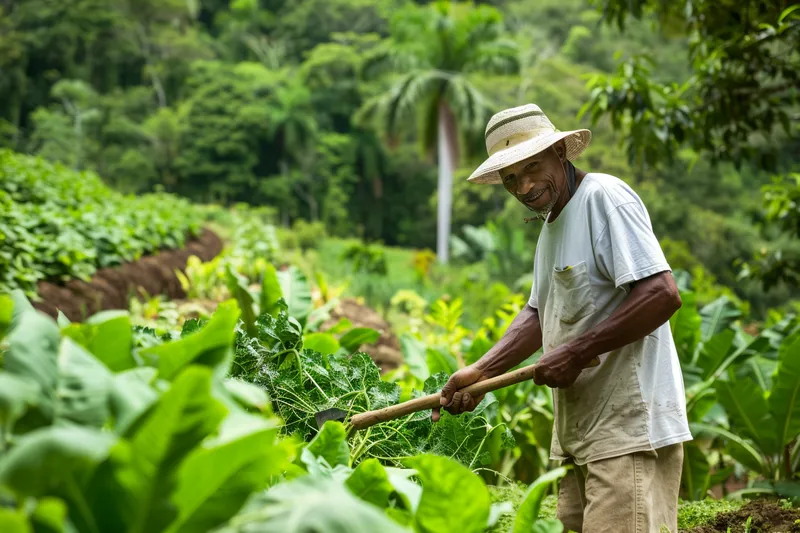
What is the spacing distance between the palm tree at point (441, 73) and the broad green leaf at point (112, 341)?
35.5 meters

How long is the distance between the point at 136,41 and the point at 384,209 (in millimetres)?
17151

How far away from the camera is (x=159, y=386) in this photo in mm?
1657

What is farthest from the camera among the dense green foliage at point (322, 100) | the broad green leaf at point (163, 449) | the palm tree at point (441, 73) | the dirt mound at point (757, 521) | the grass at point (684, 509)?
the palm tree at point (441, 73)

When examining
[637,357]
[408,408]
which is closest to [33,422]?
[408,408]

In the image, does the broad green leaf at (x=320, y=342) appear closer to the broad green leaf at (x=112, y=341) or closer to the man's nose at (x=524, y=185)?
the man's nose at (x=524, y=185)

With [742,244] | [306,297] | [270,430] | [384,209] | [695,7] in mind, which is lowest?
[384,209]

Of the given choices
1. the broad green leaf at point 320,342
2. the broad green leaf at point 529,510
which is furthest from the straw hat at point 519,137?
the broad green leaf at point 320,342

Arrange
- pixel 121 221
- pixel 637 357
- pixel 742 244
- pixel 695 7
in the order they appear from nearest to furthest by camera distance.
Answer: pixel 637 357
pixel 695 7
pixel 121 221
pixel 742 244

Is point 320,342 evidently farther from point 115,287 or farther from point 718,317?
point 115,287

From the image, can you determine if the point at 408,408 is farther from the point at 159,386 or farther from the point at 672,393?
the point at 159,386

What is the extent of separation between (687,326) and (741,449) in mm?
765

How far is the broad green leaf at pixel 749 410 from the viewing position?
4.57 metres

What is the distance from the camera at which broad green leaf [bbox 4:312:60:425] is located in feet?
4.87

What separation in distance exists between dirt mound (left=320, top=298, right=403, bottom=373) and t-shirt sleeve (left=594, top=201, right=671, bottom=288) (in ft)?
11.8
